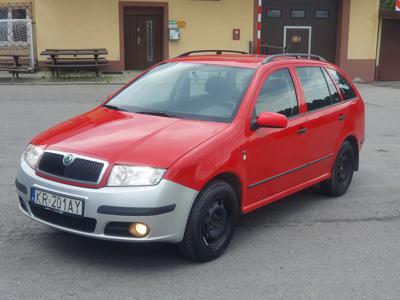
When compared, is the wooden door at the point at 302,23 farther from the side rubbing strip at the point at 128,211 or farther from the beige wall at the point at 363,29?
the side rubbing strip at the point at 128,211

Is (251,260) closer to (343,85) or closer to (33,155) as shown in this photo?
(33,155)

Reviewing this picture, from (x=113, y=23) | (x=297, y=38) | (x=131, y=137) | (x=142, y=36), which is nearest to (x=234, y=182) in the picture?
(x=131, y=137)

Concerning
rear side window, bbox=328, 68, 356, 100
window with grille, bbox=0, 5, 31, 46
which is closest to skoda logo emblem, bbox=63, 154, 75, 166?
rear side window, bbox=328, 68, 356, 100

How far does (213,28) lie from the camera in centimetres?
1998

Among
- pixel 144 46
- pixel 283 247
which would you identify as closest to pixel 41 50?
pixel 144 46

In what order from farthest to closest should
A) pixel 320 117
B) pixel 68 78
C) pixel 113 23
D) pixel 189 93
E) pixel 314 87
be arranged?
pixel 113 23 → pixel 68 78 → pixel 314 87 → pixel 320 117 → pixel 189 93

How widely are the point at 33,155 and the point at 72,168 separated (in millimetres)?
530

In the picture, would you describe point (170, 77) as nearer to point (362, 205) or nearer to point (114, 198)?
point (114, 198)

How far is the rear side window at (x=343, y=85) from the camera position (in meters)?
6.23

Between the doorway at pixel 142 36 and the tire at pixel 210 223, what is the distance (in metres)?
16.5

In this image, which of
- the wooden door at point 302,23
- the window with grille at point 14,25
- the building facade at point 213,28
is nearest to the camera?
the window with grille at point 14,25

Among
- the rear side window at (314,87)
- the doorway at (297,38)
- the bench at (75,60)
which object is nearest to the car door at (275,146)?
the rear side window at (314,87)

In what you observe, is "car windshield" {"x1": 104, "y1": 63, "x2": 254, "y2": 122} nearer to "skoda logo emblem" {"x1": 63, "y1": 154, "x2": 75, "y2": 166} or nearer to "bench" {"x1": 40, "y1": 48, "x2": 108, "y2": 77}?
"skoda logo emblem" {"x1": 63, "y1": 154, "x2": 75, "y2": 166}

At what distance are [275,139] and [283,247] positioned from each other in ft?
3.12
